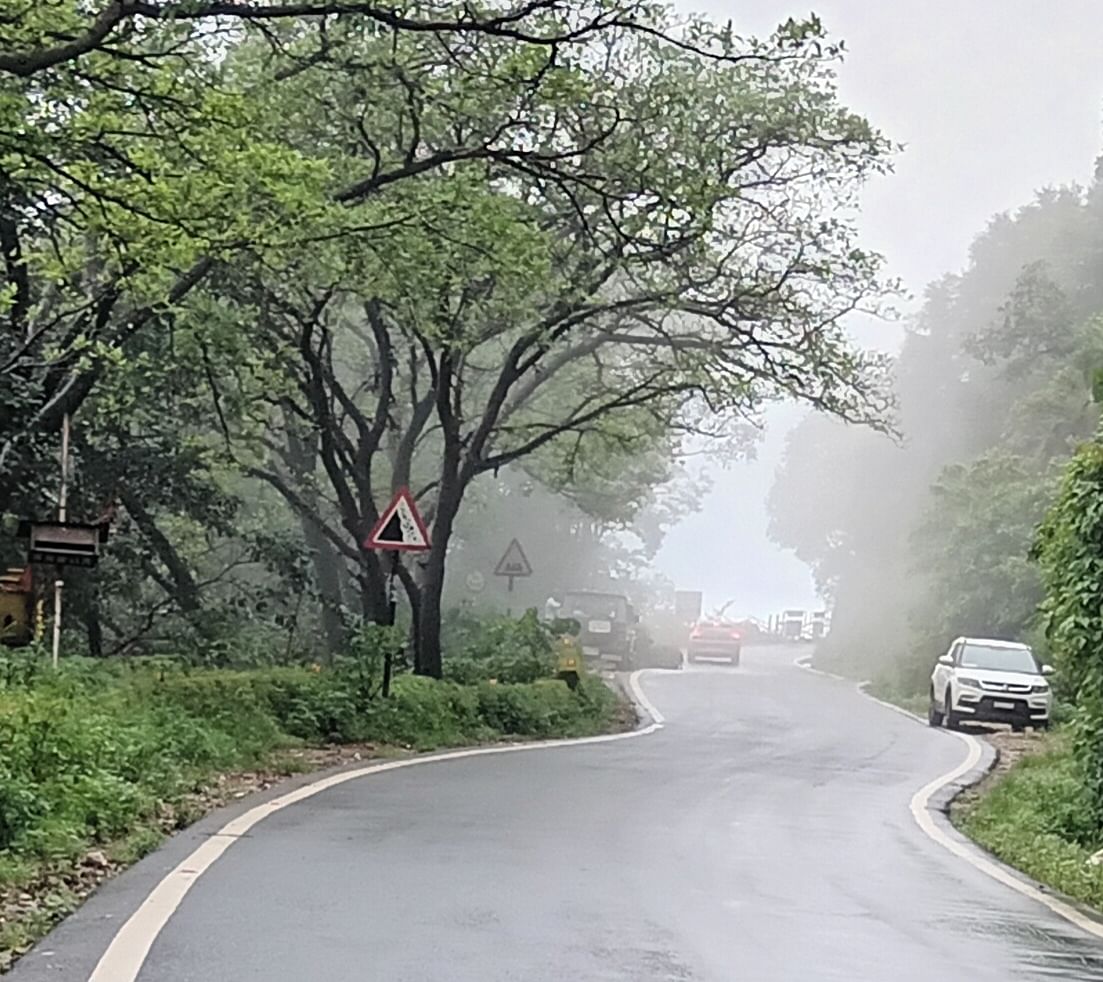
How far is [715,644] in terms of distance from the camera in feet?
205

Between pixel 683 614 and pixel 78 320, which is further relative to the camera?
pixel 683 614

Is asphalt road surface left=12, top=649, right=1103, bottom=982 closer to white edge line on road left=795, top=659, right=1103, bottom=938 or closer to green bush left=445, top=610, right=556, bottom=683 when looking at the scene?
white edge line on road left=795, top=659, right=1103, bottom=938

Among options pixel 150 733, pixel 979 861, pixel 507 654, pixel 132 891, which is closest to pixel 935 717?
pixel 507 654

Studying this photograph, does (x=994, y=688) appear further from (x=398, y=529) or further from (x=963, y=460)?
(x=963, y=460)

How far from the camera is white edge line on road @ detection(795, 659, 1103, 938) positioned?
10.6 m

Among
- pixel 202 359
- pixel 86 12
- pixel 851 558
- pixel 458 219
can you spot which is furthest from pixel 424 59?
pixel 851 558

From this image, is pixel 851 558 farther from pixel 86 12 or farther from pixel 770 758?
pixel 86 12

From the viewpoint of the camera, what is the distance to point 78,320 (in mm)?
19969

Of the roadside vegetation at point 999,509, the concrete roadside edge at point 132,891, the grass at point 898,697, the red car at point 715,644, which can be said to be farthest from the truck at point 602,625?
the concrete roadside edge at point 132,891

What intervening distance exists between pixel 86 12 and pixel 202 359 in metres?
7.21

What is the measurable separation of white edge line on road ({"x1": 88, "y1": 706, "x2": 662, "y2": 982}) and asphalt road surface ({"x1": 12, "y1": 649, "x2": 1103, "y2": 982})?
74 mm

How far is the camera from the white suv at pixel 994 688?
104 ft

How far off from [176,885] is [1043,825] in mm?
9143

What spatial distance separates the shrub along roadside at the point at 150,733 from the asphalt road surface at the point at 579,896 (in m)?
0.47
